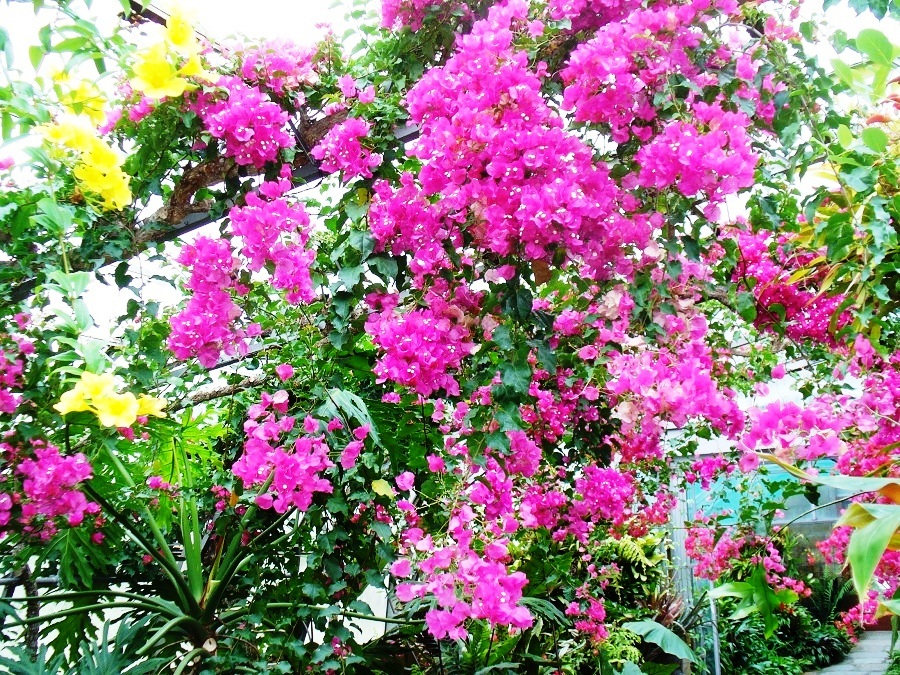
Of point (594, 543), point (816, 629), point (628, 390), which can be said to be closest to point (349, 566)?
point (628, 390)

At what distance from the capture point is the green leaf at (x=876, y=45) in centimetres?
110

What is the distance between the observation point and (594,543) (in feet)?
10.6

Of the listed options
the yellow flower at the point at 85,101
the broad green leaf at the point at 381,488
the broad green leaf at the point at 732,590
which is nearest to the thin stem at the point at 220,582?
the broad green leaf at the point at 381,488

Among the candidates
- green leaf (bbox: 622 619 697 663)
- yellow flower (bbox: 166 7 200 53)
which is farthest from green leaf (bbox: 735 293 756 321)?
green leaf (bbox: 622 619 697 663)

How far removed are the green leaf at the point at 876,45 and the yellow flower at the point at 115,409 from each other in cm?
124

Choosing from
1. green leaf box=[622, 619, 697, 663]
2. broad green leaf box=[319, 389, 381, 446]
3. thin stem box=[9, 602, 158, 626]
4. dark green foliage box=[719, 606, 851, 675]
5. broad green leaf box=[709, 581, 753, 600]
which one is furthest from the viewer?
dark green foliage box=[719, 606, 851, 675]

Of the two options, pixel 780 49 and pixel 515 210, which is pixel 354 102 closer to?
pixel 515 210

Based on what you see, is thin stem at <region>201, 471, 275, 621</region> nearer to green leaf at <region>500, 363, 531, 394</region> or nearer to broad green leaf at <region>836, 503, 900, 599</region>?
green leaf at <region>500, 363, 531, 394</region>

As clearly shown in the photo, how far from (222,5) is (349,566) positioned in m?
1.65

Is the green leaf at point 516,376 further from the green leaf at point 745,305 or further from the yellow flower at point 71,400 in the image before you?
the yellow flower at point 71,400

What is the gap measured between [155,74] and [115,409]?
0.52 meters

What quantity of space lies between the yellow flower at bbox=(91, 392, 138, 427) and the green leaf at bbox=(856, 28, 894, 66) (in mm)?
A: 1238

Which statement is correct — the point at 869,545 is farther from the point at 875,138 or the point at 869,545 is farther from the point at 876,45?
the point at 876,45

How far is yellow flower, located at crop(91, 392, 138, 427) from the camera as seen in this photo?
0.89 m
